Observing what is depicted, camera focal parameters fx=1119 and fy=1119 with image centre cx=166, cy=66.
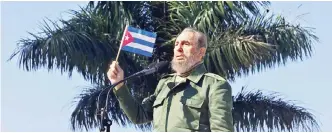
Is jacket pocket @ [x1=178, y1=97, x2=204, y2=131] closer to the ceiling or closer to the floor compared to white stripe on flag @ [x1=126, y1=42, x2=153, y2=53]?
closer to the floor

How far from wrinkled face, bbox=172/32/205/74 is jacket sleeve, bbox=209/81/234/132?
169 millimetres

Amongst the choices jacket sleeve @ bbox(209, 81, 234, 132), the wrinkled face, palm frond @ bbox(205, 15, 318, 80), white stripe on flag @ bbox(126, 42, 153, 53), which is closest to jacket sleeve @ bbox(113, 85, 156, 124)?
the wrinkled face

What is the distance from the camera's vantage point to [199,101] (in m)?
4.78

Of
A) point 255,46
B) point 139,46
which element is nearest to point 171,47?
point 255,46

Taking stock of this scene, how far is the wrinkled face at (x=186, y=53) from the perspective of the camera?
4.90m

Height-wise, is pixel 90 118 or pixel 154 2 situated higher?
pixel 154 2

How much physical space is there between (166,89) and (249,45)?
259 inches

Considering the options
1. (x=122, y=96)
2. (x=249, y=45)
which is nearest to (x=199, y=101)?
(x=122, y=96)

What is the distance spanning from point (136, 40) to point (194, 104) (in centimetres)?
117

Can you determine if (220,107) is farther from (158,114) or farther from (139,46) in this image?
(139,46)

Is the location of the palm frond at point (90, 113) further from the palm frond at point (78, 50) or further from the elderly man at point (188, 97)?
the elderly man at point (188, 97)

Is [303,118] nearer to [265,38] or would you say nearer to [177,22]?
[265,38]

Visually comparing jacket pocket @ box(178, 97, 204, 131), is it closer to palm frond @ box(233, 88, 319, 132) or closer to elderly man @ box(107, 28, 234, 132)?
elderly man @ box(107, 28, 234, 132)

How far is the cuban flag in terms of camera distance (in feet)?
19.2
